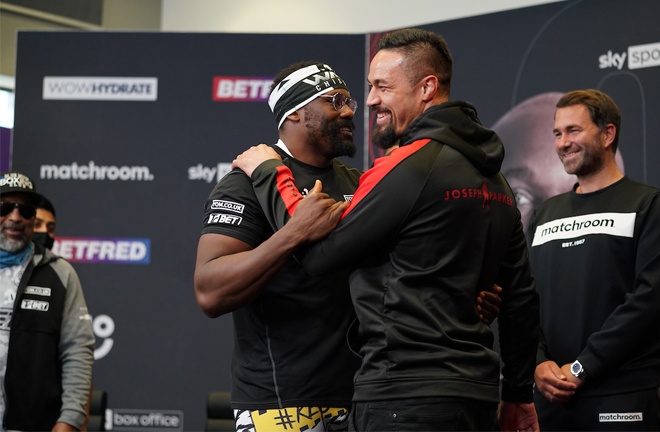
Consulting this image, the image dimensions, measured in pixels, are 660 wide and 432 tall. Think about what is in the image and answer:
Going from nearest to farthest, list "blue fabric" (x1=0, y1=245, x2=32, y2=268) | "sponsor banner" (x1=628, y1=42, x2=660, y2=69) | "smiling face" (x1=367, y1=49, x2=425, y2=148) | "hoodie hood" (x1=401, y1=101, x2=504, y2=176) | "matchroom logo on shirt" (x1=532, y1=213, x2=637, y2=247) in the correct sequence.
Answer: "hoodie hood" (x1=401, y1=101, x2=504, y2=176)
"smiling face" (x1=367, y1=49, x2=425, y2=148)
"matchroom logo on shirt" (x1=532, y1=213, x2=637, y2=247)
"blue fabric" (x1=0, y1=245, x2=32, y2=268)
"sponsor banner" (x1=628, y1=42, x2=660, y2=69)

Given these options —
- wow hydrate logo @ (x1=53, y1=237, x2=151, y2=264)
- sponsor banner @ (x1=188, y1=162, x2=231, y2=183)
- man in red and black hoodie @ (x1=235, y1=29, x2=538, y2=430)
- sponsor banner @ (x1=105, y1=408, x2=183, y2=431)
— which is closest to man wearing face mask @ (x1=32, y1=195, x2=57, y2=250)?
wow hydrate logo @ (x1=53, y1=237, x2=151, y2=264)

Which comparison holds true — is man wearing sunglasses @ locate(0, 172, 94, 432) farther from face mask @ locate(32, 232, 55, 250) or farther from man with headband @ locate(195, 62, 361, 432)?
man with headband @ locate(195, 62, 361, 432)

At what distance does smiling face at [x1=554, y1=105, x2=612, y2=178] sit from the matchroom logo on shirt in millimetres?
203

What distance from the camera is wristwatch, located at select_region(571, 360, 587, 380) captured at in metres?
3.06

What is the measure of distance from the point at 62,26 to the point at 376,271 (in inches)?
251

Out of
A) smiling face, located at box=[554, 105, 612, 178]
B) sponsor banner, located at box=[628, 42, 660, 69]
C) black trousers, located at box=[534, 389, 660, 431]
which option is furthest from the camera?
sponsor banner, located at box=[628, 42, 660, 69]

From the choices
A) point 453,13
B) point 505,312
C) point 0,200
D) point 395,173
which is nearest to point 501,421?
point 505,312

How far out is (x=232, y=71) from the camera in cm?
522

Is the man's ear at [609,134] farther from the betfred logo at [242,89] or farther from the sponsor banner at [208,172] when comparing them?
the sponsor banner at [208,172]

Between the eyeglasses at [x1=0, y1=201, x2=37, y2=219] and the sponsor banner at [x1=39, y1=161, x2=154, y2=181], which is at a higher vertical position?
the sponsor banner at [x1=39, y1=161, x2=154, y2=181]

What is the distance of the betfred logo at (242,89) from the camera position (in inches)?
203

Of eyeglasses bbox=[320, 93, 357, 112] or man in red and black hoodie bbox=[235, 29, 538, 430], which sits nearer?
man in red and black hoodie bbox=[235, 29, 538, 430]

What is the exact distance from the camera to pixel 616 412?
119 inches

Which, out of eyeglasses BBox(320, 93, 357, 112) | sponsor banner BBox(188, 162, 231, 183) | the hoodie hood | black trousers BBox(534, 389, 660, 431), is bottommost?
black trousers BBox(534, 389, 660, 431)
